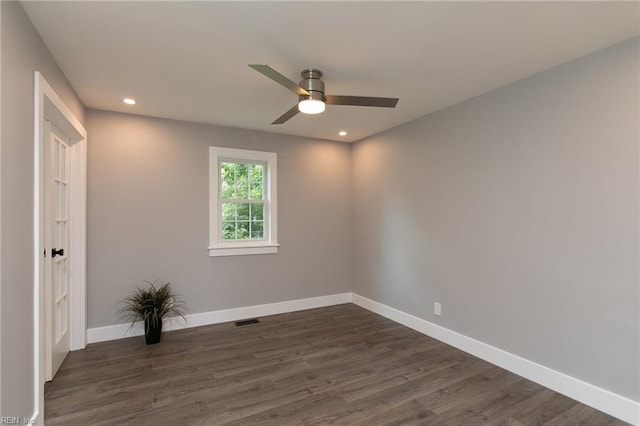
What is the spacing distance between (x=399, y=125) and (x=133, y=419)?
382cm

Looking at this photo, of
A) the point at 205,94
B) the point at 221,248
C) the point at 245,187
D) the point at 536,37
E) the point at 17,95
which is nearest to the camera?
the point at 17,95

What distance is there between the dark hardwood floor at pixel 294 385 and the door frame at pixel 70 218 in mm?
326

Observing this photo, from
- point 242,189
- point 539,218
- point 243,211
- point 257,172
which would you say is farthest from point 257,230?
point 539,218

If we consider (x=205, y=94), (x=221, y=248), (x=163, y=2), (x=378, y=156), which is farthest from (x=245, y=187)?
(x=163, y=2)

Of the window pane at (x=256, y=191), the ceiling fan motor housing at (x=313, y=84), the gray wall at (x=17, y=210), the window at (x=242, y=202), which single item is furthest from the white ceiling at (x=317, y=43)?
the window pane at (x=256, y=191)

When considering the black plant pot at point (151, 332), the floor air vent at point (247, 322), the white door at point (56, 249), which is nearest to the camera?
the white door at point (56, 249)

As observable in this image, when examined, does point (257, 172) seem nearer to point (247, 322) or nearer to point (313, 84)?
point (247, 322)

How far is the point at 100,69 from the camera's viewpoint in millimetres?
2504

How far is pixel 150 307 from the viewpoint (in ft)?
11.0

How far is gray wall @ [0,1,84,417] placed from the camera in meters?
1.56

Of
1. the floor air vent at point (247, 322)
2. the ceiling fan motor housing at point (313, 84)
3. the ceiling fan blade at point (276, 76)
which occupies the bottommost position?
the floor air vent at point (247, 322)

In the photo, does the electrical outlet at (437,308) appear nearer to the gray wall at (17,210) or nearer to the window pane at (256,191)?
the window pane at (256,191)

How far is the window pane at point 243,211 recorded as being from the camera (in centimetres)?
427

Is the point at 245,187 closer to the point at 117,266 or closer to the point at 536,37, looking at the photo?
the point at 117,266
